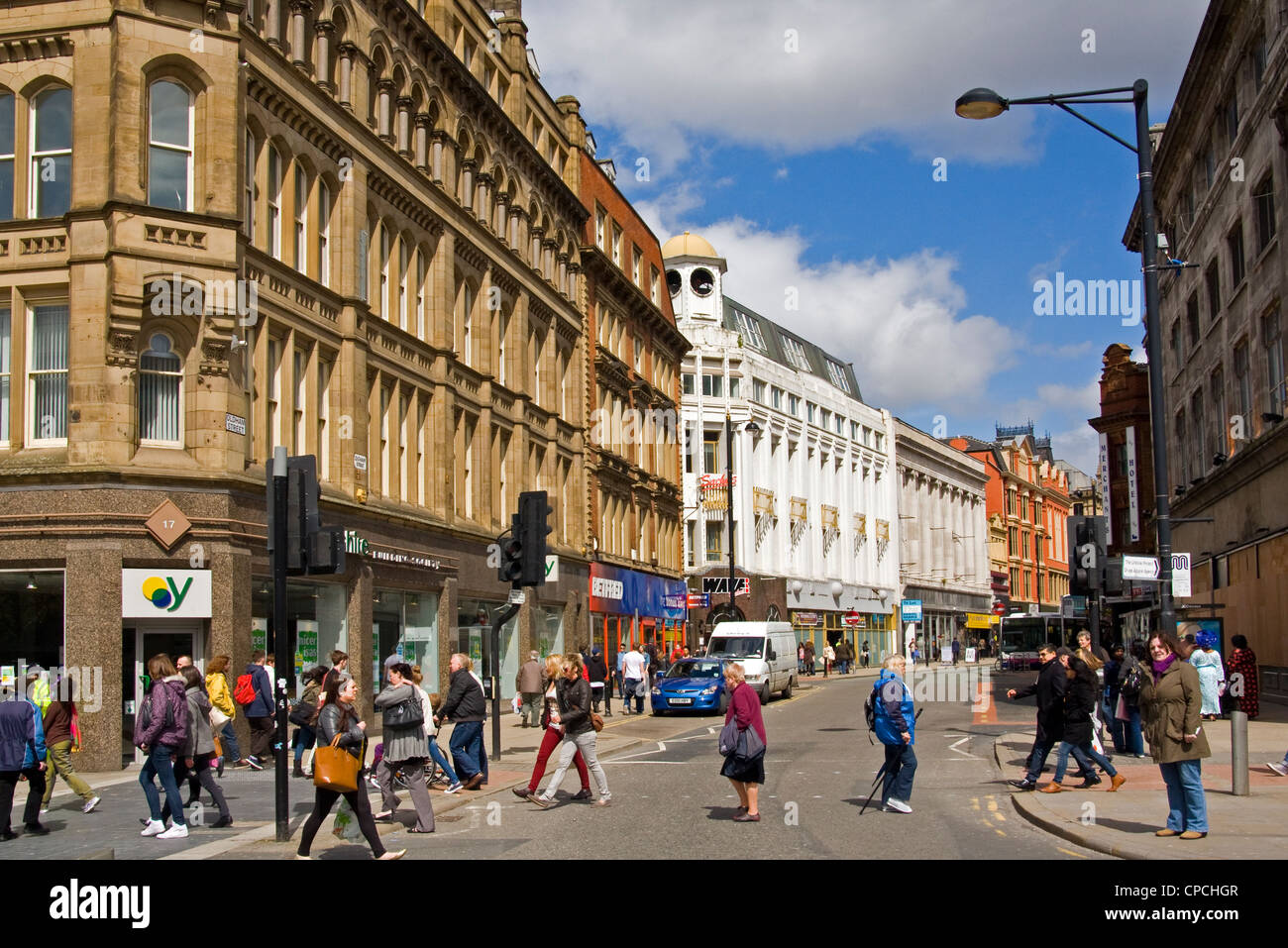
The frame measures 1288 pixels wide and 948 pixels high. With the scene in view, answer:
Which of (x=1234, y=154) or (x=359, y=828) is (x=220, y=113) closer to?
(x=359, y=828)

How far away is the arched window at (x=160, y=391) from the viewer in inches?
838

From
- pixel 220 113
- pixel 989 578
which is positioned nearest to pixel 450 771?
pixel 220 113

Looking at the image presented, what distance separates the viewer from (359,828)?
1156 centimetres

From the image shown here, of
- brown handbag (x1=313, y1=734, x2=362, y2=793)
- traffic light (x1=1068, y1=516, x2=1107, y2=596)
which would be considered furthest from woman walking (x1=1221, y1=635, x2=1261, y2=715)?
brown handbag (x1=313, y1=734, x2=362, y2=793)

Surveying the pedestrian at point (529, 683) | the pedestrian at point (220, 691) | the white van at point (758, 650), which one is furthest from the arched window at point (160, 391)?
the white van at point (758, 650)

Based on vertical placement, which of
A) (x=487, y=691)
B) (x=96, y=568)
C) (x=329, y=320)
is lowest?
(x=487, y=691)

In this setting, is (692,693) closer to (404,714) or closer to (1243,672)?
(1243,672)

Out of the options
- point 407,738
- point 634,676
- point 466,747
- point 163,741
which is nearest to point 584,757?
point 466,747

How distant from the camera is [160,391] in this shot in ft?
70.4

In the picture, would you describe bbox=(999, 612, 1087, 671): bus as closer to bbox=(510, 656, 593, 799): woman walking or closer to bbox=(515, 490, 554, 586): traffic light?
bbox=(515, 490, 554, 586): traffic light

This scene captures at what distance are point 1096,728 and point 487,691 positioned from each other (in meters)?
16.3

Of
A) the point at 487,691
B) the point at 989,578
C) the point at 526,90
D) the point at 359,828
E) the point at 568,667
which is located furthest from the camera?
the point at 989,578

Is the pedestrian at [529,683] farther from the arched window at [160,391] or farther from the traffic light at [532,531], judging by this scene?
the arched window at [160,391]

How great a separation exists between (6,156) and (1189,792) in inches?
761
